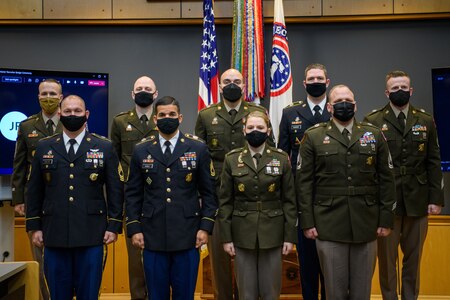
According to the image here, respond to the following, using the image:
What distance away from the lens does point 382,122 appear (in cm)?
410

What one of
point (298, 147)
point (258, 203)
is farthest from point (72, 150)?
point (298, 147)

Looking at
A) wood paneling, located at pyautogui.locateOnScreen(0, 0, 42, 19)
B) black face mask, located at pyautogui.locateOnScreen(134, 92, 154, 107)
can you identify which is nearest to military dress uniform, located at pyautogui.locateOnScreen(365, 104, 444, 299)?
black face mask, located at pyautogui.locateOnScreen(134, 92, 154, 107)

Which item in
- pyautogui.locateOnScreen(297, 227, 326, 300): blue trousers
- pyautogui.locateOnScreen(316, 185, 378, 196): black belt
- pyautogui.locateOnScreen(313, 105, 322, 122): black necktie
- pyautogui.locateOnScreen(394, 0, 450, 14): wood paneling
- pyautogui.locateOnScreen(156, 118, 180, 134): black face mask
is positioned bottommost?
pyautogui.locateOnScreen(297, 227, 326, 300): blue trousers

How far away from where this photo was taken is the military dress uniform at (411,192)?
3971mm

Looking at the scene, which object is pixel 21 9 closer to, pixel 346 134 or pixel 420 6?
pixel 346 134

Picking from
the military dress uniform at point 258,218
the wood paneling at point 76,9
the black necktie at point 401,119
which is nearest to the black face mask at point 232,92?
the military dress uniform at point 258,218

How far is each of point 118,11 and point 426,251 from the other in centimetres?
381

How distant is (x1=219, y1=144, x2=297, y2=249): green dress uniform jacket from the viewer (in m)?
3.47

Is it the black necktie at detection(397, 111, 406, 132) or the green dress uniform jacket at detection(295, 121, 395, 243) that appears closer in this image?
the green dress uniform jacket at detection(295, 121, 395, 243)

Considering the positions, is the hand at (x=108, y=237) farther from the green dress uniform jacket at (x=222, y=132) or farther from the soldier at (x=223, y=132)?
the green dress uniform jacket at (x=222, y=132)

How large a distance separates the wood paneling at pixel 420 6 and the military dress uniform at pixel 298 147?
2.15m

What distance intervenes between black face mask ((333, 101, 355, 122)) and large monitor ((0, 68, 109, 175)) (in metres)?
2.49

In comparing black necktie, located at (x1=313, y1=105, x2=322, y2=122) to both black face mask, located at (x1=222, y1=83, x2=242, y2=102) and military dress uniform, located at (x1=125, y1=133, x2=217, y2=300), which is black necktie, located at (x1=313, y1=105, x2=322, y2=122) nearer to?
black face mask, located at (x1=222, y1=83, x2=242, y2=102)

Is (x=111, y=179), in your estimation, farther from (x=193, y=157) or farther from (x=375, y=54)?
(x=375, y=54)
